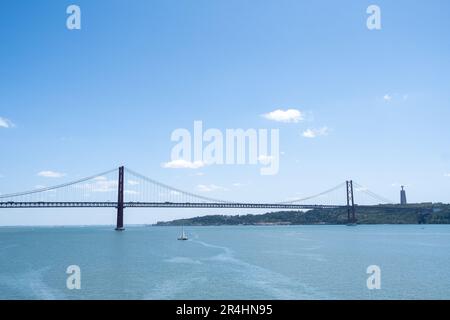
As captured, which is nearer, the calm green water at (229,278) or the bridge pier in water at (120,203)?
the calm green water at (229,278)

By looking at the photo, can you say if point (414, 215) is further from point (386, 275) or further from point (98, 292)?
point (98, 292)

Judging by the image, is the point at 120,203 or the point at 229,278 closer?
the point at 229,278

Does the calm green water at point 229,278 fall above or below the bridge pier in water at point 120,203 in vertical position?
below

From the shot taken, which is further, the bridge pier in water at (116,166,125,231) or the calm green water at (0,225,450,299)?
the bridge pier in water at (116,166,125,231)

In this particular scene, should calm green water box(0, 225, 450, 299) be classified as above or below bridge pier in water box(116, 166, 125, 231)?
below

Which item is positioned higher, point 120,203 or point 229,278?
point 120,203

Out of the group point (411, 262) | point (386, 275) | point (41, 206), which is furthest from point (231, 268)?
point (41, 206)

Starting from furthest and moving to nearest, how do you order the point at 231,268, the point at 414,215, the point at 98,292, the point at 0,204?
the point at 414,215, the point at 0,204, the point at 231,268, the point at 98,292
